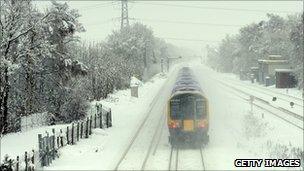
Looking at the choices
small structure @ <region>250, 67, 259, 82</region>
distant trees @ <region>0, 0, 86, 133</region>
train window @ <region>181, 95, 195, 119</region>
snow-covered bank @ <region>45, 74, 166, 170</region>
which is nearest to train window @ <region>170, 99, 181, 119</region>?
train window @ <region>181, 95, 195, 119</region>

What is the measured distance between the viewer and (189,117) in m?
25.5

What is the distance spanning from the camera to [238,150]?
2458cm

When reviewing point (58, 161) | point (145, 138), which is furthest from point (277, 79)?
point (58, 161)

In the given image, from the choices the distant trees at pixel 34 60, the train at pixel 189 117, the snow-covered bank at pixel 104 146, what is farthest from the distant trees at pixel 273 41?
the train at pixel 189 117

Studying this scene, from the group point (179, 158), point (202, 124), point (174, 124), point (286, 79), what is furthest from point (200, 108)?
point (286, 79)

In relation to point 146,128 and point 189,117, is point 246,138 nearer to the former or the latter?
point 189,117

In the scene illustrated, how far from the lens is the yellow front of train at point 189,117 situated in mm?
25281

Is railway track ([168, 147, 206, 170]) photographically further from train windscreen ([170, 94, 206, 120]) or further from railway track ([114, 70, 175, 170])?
train windscreen ([170, 94, 206, 120])

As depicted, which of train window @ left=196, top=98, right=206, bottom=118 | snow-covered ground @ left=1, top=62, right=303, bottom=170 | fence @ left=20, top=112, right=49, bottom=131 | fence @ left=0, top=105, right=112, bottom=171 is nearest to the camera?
fence @ left=0, top=105, right=112, bottom=171

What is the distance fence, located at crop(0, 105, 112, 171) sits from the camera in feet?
62.5

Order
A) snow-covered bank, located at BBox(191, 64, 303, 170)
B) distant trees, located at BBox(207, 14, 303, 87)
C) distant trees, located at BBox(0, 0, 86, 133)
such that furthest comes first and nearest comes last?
distant trees, located at BBox(207, 14, 303, 87)
distant trees, located at BBox(0, 0, 86, 133)
snow-covered bank, located at BBox(191, 64, 303, 170)

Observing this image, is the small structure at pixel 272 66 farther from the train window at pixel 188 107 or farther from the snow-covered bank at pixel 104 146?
the train window at pixel 188 107

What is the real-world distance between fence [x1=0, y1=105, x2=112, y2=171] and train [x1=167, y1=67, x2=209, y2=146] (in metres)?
5.09

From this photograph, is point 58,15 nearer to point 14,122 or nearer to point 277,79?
point 14,122
